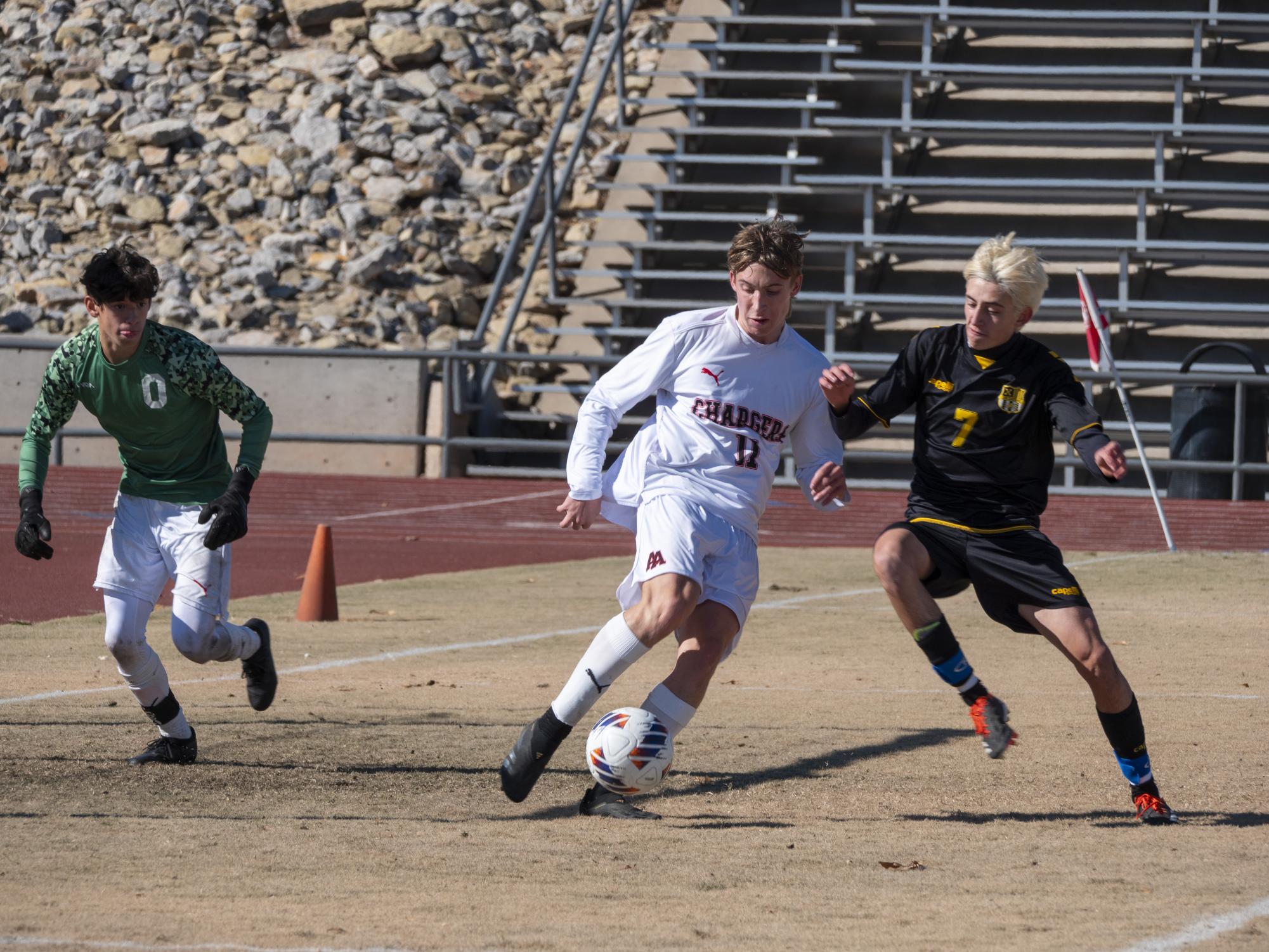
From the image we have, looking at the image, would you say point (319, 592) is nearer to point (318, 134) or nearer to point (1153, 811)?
point (1153, 811)

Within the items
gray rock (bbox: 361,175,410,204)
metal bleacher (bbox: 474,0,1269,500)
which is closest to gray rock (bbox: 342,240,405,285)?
gray rock (bbox: 361,175,410,204)

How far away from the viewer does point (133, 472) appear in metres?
6.50

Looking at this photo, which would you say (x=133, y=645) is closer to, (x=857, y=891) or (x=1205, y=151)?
(x=857, y=891)

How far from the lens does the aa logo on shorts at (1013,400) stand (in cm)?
567

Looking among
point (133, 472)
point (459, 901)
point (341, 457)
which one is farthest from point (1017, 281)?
point (341, 457)

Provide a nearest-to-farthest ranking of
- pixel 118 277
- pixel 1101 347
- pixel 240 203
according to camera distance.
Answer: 1. pixel 118 277
2. pixel 1101 347
3. pixel 240 203

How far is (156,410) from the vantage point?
6.34 m

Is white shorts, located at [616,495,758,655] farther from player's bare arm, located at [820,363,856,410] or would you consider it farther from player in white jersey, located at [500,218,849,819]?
player's bare arm, located at [820,363,856,410]

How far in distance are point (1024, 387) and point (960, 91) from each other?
18.2 meters

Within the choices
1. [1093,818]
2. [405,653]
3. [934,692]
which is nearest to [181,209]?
[405,653]

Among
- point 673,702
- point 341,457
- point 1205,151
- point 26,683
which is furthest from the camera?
point 1205,151

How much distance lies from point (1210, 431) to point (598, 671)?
1298 cm

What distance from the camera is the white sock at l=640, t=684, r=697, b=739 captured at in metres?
5.36

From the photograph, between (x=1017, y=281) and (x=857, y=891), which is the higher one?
(x=1017, y=281)
